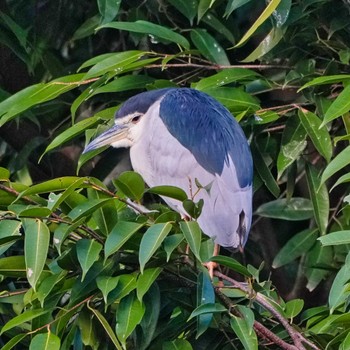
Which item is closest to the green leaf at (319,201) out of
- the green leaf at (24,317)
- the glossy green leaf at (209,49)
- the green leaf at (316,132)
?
the green leaf at (316,132)

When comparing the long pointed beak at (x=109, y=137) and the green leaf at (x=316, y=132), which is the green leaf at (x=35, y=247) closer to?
the long pointed beak at (x=109, y=137)

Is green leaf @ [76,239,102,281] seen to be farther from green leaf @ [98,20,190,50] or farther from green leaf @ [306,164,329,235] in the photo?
green leaf @ [306,164,329,235]

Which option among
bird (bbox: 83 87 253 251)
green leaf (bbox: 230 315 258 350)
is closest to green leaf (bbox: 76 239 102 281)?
green leaf (bbox: 230 315 258 350)

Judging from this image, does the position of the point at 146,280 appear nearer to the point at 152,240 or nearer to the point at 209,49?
the point at 152,240

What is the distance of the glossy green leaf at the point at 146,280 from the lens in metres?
2.18

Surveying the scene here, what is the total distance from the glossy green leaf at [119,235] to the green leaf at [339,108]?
655mm

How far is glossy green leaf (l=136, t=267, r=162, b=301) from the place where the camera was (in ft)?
7.14

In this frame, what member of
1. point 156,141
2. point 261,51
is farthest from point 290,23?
point 156,141

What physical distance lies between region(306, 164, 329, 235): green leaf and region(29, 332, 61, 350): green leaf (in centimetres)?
116

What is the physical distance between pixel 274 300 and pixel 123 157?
1389 mm

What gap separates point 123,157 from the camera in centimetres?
380

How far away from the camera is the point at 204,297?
220cm

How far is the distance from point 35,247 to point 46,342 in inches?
8.1

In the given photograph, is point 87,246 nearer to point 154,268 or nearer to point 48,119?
point 154,268
